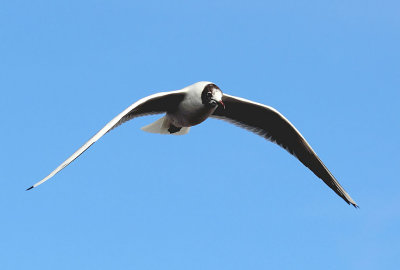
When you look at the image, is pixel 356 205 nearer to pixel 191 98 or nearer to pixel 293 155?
pixel 293 155

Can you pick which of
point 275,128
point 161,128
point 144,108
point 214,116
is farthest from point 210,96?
point 275,128

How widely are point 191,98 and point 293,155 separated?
13.8 feet

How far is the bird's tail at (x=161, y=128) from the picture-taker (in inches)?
635

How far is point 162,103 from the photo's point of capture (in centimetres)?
1530

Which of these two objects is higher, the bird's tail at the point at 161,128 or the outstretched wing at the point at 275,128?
the outstretched wing at the point at 275,128

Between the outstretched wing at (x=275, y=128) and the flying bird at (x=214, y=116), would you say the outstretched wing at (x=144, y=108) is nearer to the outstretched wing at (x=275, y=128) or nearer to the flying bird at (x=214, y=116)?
the flying bird at (x=214, y=116)

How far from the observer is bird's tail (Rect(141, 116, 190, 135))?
16125 millimetres

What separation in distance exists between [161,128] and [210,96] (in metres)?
2.09

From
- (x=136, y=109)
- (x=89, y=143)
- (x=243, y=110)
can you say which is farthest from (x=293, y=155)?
(x=89, y=143)

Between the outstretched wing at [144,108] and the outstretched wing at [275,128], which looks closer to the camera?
the outstretched wing at [144,108]

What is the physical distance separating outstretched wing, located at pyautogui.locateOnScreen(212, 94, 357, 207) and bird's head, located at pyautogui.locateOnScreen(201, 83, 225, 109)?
4.64 feet

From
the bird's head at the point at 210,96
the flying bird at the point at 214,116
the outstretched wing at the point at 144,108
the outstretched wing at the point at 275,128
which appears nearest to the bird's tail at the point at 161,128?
the flying bird at the point at 214,116

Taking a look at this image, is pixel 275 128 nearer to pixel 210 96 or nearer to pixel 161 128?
pixel 161 128

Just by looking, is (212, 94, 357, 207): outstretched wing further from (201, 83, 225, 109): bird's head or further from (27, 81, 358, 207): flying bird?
(201, 83, 225, 109): bird's head
